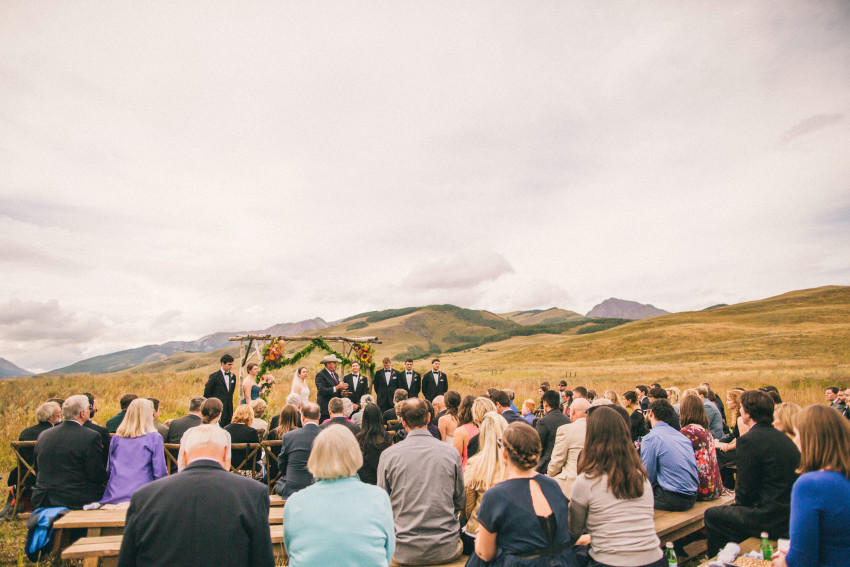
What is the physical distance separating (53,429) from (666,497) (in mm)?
7095

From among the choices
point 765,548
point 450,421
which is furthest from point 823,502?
point 450,421

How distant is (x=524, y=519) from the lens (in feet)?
9.75

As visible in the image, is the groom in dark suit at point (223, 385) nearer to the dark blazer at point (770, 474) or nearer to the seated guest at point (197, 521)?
the seated guest at point (197, 521)

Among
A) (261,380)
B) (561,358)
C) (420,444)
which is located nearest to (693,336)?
(561,358)

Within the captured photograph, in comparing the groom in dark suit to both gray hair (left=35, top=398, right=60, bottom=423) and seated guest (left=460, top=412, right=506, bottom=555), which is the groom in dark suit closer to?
gray hair (left=35, top=398, right=60, bottom=423)

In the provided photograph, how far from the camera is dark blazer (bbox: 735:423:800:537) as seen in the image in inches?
165

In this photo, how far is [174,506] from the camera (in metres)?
2.47

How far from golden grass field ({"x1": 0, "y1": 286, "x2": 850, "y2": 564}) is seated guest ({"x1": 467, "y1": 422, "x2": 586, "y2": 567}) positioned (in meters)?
5.88

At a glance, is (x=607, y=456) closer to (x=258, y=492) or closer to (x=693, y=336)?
(x=258, y=492)

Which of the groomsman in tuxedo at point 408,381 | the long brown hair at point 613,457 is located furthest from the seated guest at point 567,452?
the groomsman in tuxedo at point 408,381

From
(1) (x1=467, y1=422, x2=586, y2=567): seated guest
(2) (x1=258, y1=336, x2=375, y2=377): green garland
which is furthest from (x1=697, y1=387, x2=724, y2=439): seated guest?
(2) (x1=258, y1=336, x2=375, y2=377): green garland

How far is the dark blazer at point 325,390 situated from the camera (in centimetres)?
1053

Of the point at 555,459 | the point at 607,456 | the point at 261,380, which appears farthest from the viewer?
the point at 261,380

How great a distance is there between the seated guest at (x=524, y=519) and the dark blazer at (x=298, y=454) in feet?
9.14
